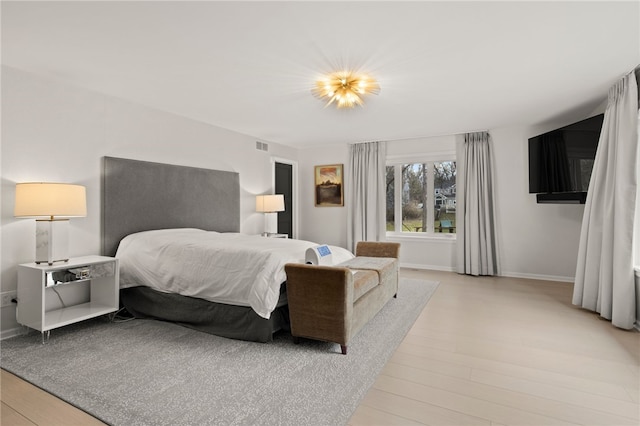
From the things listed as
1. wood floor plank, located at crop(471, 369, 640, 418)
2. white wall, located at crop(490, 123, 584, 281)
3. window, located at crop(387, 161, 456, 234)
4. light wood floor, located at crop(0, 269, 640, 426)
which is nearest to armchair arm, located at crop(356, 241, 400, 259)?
light wood floor, located at crop(0, 269, 640, 426)

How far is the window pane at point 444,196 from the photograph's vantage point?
18.6ft

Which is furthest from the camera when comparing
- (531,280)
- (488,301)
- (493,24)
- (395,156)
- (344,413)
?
(395,156)

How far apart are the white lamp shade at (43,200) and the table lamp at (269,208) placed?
2821mm

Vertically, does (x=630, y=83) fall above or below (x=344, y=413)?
above

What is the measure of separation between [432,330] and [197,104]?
3570 mm

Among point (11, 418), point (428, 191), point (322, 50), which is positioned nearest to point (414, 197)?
point (428, 191)

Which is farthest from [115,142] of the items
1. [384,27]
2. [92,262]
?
[384,27]

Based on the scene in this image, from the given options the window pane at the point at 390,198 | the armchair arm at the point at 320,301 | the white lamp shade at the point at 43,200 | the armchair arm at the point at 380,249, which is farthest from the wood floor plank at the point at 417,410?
the window pane at the point at 390,198

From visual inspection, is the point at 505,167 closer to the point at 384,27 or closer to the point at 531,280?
the point at 531,280

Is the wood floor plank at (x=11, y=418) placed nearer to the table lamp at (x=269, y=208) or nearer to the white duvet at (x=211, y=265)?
the white duvet at (x=211, y=265)

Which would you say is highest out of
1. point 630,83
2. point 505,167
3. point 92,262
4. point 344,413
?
point 630,83

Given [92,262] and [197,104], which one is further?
[197,104]

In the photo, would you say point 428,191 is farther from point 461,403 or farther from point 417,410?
point 417,410

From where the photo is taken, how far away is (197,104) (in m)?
3.83
